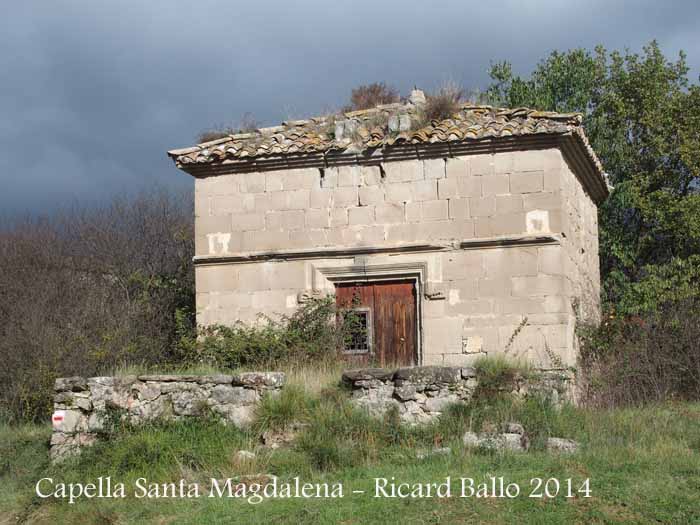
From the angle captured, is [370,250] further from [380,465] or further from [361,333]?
[380,465]

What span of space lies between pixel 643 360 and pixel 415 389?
449 cm

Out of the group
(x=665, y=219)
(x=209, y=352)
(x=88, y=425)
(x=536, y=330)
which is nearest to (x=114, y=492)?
(x=88, y=425)

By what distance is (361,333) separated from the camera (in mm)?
12938

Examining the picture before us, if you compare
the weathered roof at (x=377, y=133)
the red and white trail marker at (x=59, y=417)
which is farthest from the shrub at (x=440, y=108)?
the red and white trail marker at (x=59, y=417)

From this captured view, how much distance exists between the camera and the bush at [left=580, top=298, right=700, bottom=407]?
1187 cm

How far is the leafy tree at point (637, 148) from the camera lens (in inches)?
778

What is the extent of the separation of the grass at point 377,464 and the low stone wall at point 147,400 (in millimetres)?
192

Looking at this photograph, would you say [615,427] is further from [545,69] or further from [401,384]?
[545,69]

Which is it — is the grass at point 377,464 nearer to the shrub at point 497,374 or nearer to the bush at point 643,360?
the shrub at point 497,374

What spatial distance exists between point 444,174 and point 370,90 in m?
3.58

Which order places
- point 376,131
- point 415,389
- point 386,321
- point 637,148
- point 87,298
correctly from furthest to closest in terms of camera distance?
point 637,148 < point 87,298 < point 376,131 < point 386,321 < point 415,389

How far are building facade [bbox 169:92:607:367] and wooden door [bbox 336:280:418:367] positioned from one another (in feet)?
0.07

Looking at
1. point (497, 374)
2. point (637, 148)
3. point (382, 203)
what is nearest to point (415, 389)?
point (497, 374)

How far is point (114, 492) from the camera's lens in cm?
842
